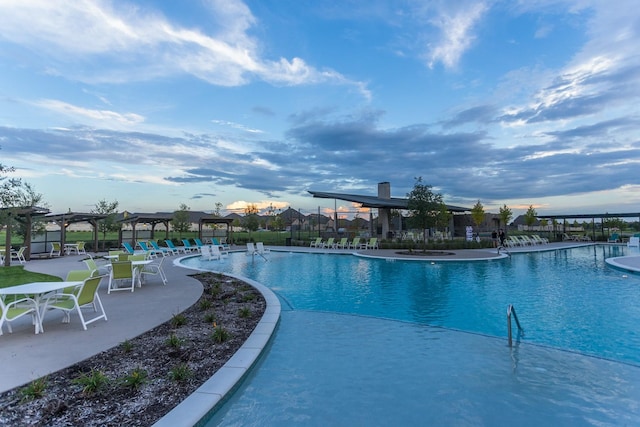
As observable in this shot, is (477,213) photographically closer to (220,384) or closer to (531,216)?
(531,216)

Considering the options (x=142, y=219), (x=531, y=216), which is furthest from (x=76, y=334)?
(x=531, y=216)

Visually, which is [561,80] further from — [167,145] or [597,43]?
[167,145]

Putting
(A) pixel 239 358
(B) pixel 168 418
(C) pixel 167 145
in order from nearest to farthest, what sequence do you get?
1. (B) pixel 168 418
2. (A) pixel 239 358
3. (C) pixel 167 145

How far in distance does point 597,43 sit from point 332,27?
814 cm

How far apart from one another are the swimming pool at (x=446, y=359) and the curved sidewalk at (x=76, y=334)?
199cm

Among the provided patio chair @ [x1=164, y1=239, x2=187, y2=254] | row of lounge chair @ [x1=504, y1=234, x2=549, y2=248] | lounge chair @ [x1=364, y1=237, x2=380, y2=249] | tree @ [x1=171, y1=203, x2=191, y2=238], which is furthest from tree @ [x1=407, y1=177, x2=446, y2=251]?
tree @ [x1=171, y1=203, x2=191, y2=238]

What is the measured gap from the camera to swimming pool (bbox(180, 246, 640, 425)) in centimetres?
316

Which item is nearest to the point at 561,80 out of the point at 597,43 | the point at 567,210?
the point at 597,43

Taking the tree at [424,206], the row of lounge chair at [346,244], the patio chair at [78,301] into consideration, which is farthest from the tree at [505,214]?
the patio chair at [78,301]

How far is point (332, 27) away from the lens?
1155 centimetres

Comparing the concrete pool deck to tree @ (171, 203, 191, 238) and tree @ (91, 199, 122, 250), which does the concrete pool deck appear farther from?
tree @ (171, 203, 191, 238)

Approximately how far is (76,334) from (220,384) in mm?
2849

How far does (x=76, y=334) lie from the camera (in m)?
4.75

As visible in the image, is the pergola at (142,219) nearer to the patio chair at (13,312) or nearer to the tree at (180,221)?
the tree at (180,221)
